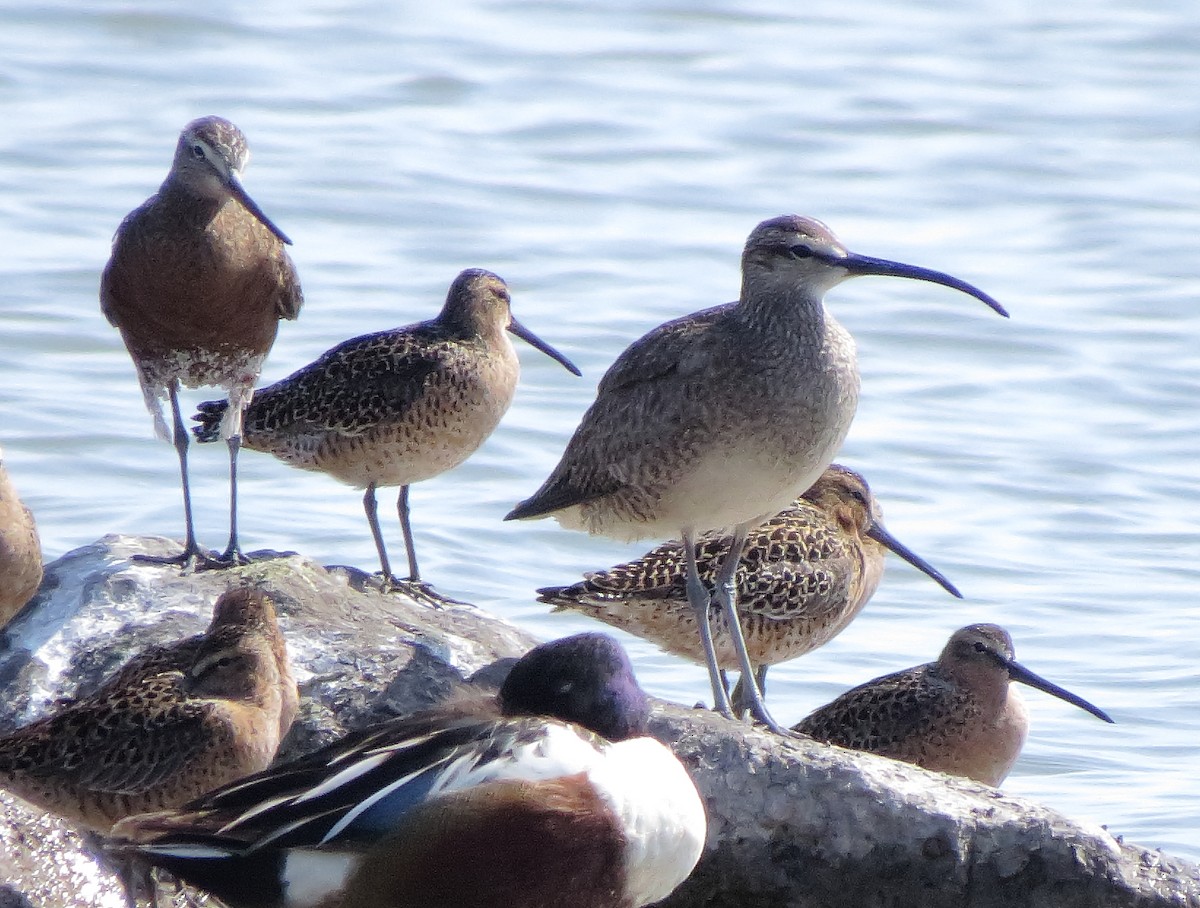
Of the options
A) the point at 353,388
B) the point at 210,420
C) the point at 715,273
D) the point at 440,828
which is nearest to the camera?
the point at 440,828

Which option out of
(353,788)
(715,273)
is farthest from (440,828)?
(715,273)

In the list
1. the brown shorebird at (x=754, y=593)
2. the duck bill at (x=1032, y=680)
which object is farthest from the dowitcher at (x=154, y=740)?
the duck bill at (x=1032, y=680)

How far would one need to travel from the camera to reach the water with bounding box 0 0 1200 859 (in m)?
11.5

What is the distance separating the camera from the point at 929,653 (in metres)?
10.9

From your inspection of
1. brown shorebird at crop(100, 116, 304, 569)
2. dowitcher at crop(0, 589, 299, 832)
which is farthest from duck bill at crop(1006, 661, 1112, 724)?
dowitcher at crop(0, 589, 299, 832)

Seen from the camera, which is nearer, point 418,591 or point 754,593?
point 418,591

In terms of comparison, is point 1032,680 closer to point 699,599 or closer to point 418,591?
point 699,599

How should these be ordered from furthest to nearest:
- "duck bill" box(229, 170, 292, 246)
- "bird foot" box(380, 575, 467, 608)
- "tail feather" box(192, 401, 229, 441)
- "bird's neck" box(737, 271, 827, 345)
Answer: "tail feather" box(192, 401, 229, 441), "duck bill" box(229, 170, 292, 246), "bird foot" box(380, 575, 467, 608), "bird's neck" box(737, 271, 827, 345)

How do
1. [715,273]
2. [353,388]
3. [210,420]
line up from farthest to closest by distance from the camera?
[715,273] → [210,420] → [353,388]

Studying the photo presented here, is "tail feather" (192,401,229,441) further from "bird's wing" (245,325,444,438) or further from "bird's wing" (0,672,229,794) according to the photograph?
"bird's wing" (0,672,229,794)

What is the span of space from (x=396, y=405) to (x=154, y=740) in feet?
9.20

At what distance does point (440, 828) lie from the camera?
17.4 feet

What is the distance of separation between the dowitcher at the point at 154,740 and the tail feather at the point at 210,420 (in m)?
2.93

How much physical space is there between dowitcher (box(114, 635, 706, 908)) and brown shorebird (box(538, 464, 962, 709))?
3168 millimetres
